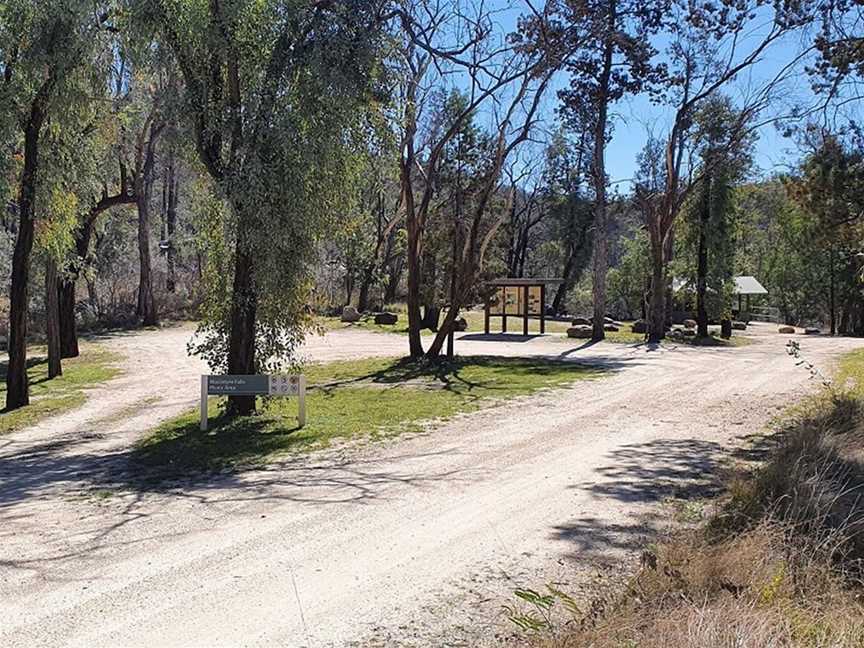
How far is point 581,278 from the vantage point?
50125 mm

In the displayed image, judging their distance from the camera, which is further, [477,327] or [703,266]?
[477,327]

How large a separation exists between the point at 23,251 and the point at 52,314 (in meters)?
4.75

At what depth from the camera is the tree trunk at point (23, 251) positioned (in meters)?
A: 12.6

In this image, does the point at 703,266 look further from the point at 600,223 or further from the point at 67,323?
the point at 67,323

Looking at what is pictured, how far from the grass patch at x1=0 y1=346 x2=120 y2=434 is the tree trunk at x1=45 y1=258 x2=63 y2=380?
0.97ft

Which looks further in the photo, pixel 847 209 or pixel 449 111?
pixel 449 111

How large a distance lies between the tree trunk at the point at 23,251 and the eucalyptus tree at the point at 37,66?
15 millimetres

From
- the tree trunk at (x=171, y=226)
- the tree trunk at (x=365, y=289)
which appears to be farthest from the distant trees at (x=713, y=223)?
the tree trunk at (x=171, y=226)

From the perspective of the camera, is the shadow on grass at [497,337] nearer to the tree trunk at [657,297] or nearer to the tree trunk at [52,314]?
the tree trunk at [657,297]

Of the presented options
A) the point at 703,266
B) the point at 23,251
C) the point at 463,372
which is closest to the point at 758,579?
the point at 23,251

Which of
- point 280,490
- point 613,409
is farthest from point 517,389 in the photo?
point 280,490

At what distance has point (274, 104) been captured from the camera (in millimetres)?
10273

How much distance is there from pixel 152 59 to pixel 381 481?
22.9ft

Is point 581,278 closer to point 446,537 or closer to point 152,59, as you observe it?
point 152,59
